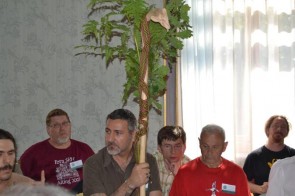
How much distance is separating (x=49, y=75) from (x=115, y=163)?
2849 millimetres

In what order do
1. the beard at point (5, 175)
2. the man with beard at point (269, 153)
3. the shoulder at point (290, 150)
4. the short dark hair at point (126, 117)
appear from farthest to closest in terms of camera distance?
the shoulder at point (290, 150)
the man with beard at point (269, 153)
the short dark hair at point (126, 117)
the beard at point (5, 175)

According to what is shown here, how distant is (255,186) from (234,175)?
987 millimetres

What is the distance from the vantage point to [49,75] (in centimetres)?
560

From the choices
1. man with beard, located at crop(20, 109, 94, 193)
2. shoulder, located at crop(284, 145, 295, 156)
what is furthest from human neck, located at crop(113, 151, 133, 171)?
shoulder, located at crop(284, 145, 295, 156)

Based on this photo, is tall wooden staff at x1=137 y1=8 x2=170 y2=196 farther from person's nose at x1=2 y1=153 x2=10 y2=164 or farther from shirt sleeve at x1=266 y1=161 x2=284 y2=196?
shirt sleeve at x1=266 y1=161 x2=284 y2=196

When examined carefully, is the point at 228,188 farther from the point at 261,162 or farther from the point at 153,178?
the point at 261,162

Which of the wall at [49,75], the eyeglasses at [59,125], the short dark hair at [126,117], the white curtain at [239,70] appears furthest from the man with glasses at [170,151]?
the wall at [49,75]

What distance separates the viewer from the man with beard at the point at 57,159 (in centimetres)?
434

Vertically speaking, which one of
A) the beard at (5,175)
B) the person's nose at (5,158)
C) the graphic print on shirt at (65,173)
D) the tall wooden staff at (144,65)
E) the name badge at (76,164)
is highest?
the tall wooden staff at (144,65)

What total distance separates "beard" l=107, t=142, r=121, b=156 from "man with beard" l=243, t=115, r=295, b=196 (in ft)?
6.18

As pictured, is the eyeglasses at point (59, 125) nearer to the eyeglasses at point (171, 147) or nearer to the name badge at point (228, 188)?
the eyeglasses at point (171, 147)

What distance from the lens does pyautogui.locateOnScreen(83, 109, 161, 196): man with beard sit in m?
2.89

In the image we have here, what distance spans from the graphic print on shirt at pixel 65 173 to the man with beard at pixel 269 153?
153 centimetres

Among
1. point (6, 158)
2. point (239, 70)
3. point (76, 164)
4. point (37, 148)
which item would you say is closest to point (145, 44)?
point (6, 158)
